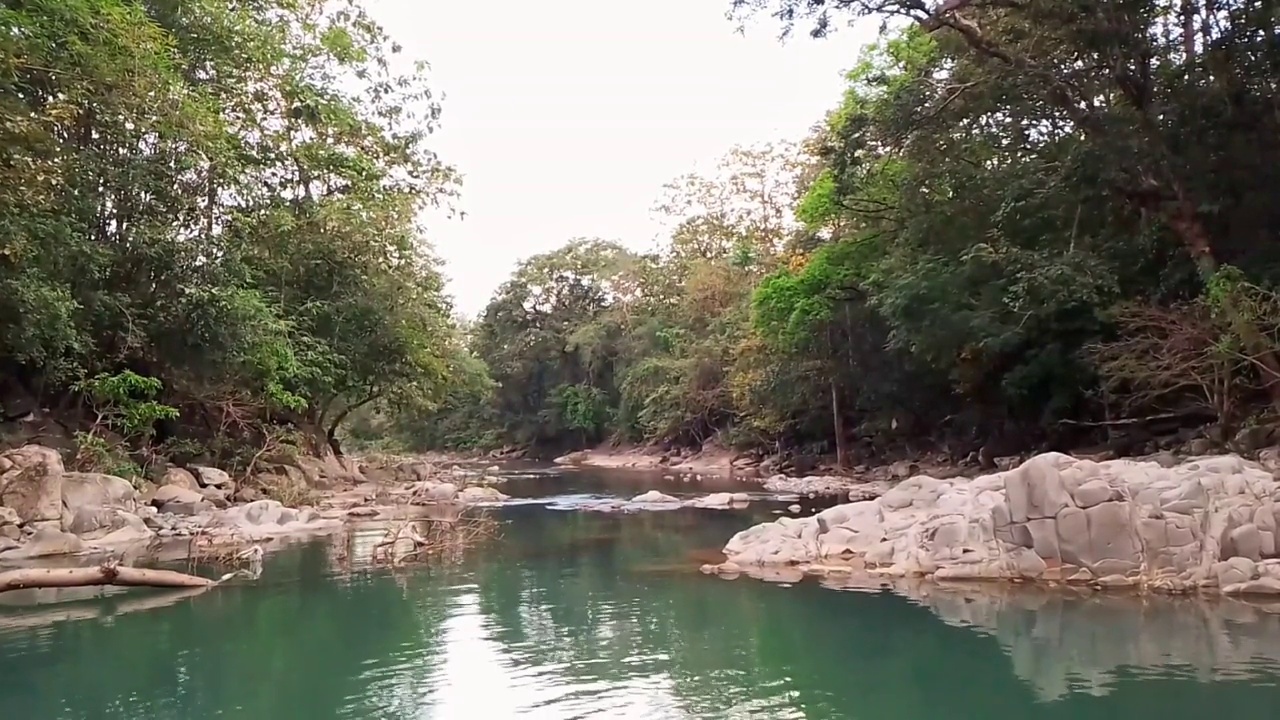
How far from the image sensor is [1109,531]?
35.3 ft

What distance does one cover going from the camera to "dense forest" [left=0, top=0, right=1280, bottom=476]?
566 inches

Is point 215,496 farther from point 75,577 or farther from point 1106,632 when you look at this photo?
point 1106,632

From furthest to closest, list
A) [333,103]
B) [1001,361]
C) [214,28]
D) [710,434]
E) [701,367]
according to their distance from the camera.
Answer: [710,434] < [701,367] < [333,103] < [1001,361] < [214,28]

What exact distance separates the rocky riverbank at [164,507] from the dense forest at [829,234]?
1105 mm

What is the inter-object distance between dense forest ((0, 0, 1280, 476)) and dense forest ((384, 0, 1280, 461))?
0.07 m

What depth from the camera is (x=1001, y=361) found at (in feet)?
65.2

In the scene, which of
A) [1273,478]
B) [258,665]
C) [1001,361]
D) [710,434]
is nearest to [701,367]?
[710,434]

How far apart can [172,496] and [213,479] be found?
6.22 feet

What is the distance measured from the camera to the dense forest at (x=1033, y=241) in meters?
14.7

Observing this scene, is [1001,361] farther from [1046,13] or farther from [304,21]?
[304,21]

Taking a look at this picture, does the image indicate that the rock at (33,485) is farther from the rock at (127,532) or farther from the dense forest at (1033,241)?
the dense forest at (1033,241)

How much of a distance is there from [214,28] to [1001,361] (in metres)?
15.6

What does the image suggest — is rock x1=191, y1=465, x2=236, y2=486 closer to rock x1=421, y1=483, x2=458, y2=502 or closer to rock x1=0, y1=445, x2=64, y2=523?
rock x1=421, y1=483, x2=458, y2=502

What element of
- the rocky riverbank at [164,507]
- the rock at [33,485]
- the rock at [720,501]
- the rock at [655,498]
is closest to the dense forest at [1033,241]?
the rock at [720,501]
